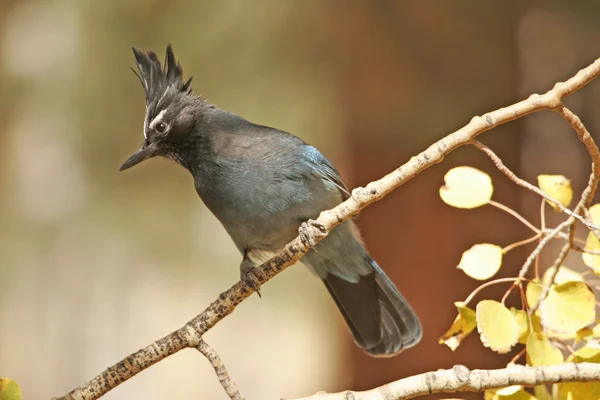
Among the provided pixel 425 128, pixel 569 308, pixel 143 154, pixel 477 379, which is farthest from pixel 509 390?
pixel 425 128

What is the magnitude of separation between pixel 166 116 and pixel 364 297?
94 centimetres

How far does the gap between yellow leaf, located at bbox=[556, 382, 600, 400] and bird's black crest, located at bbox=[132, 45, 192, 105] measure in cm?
145

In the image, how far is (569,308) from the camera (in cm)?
138

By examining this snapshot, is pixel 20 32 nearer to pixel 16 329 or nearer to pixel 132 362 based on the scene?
pixel 16 329

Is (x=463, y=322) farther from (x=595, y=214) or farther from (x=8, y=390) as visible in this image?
(x=8, y=390)

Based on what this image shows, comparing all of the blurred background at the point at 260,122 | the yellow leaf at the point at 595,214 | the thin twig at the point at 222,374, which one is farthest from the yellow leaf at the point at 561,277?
the blurred background at the point at 260,122

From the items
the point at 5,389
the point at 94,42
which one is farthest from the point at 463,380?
the point at 94,42

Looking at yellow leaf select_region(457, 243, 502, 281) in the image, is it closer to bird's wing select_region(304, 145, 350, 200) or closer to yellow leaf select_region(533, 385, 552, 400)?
yellow leaf select_region(533, 385, 552, 400)

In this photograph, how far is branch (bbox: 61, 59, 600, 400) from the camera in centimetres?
142

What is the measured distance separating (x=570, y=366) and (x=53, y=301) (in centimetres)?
393

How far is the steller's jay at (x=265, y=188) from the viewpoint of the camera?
81.0 inches

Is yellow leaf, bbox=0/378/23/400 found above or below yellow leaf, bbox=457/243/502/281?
above

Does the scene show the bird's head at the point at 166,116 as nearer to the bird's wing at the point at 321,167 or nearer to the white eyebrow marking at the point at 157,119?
the white eyebrow marking at the point at 157,119

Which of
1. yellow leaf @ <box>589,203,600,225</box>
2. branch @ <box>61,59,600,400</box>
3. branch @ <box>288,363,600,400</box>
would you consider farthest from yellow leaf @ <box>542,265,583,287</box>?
branch @ <box>61,59,600,400</box>
